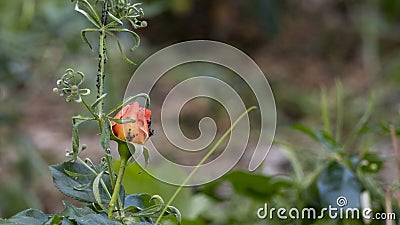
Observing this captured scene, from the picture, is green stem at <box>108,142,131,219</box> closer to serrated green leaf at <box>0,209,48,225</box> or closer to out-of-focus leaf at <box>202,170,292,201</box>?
serrated green leaf at <box>0,209,48,225</box>

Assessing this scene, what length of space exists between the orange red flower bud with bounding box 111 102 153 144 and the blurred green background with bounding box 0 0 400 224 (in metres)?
0.35

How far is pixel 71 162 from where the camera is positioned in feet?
1.52

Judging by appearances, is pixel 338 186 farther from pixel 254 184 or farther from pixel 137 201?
pixel 137 201

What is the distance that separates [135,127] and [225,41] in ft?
7.01

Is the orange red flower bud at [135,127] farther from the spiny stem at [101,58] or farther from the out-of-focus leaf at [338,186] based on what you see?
the out-of-focus leaf at [338,186]

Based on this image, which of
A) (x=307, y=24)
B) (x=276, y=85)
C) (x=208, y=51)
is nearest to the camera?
(x=208, y=51)

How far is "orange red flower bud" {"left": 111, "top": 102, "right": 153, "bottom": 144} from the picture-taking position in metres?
0.42

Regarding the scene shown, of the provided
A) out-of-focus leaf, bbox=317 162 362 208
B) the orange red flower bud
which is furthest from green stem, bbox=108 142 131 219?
out-of-focus leaf, bbox=317 162 362 208

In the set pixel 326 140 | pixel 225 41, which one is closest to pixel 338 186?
pixel 326 140

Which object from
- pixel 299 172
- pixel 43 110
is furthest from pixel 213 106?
pixel 299 172

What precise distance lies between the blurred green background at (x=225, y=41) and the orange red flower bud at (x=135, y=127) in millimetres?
346

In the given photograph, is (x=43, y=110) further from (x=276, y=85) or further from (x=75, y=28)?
(x=75, y=28)

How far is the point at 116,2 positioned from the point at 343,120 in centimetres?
180

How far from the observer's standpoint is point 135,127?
16.7 inches
